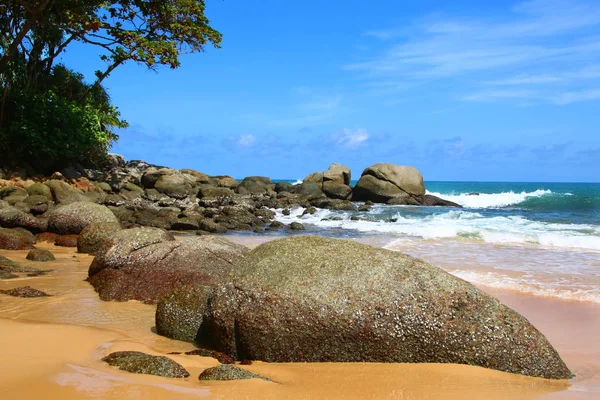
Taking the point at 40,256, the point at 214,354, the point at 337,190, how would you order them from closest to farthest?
the point at 214,354
the point at 40,256
the point at 337,190

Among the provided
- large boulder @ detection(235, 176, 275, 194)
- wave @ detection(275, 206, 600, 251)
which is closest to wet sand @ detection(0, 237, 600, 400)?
wave @ detection(275, 206, 600, 251)

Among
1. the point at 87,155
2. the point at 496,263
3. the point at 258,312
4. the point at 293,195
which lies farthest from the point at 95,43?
the point at 258,312

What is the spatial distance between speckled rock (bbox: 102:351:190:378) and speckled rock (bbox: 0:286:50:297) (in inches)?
126

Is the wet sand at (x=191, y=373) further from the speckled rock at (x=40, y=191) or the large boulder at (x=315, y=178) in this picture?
the large boulder at (x=315, y=178)

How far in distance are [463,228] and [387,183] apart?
16.4 meters

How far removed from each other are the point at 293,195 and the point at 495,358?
28010mm

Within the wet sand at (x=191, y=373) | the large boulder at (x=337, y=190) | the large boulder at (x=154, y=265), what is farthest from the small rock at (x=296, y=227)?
the wet sand at (x=191, y=373)

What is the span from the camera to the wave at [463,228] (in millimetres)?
15836

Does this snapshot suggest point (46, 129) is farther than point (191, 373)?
Yes

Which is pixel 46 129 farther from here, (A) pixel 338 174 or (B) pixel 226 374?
(B) pixel 226 374

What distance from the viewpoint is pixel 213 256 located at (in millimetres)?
7672

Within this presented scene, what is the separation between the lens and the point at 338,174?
119ft

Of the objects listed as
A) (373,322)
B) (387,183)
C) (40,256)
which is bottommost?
(373,322)

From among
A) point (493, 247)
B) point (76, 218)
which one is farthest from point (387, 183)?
point (76, 218)
